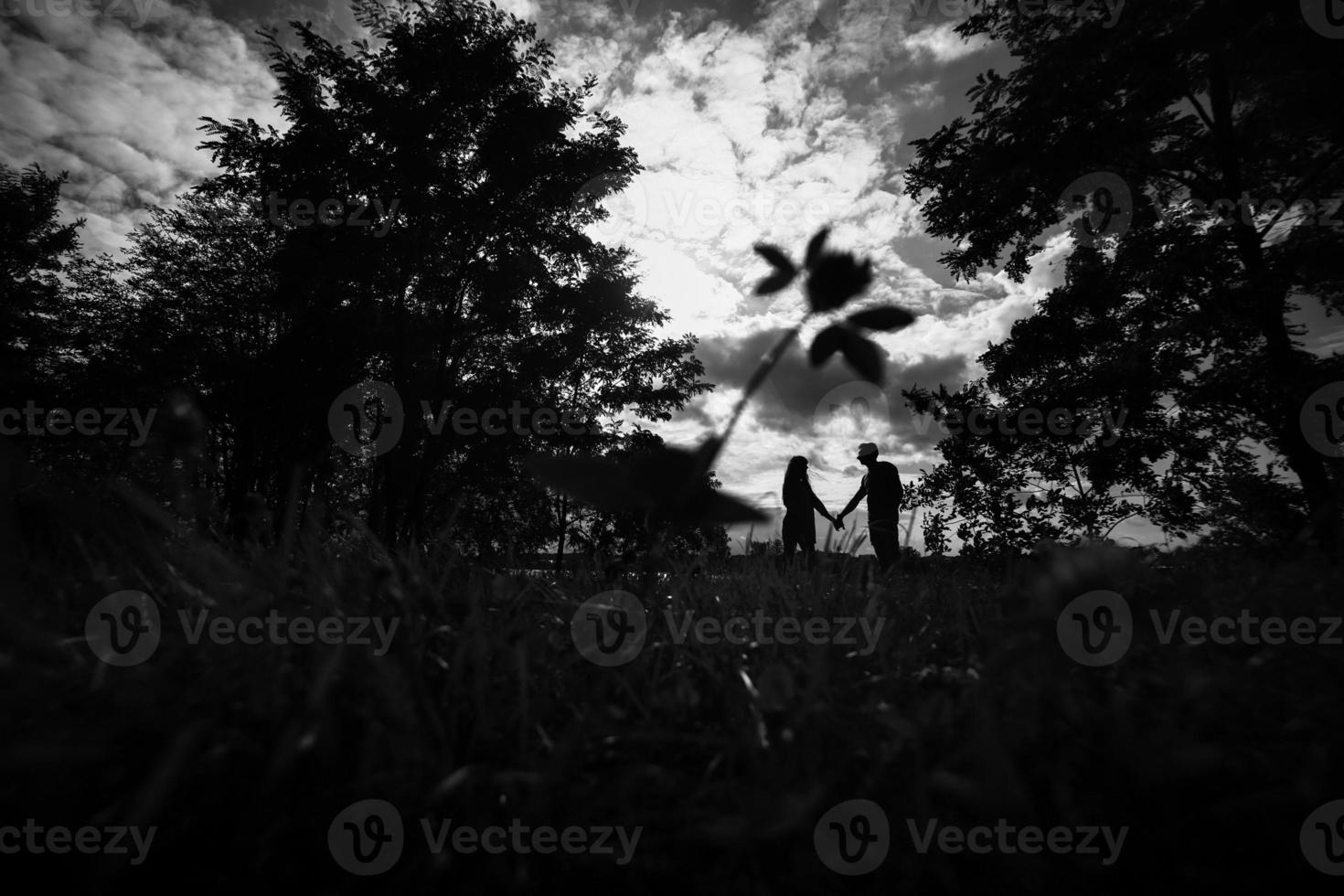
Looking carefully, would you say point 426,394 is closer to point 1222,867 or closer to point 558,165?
point 558,165

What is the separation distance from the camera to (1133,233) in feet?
38.0

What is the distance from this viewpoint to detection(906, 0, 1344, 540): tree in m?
9.97

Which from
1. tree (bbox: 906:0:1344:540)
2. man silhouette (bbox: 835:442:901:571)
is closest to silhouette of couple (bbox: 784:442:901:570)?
man silhouette (bbox: 835:442:901:571)

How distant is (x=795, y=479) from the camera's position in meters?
7.91

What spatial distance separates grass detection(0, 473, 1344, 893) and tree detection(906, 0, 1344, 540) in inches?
458

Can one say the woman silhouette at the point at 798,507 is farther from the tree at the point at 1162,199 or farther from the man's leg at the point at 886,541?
the tree at the point at 1162,199

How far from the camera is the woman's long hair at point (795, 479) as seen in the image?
777 cm

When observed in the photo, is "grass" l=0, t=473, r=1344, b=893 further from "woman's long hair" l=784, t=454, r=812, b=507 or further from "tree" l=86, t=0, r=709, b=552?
"tree" l=86, t=0, r=709, b=552

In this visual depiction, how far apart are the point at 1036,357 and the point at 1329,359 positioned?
4.18 m

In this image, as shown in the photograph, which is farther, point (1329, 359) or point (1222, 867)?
point (1329, 359)

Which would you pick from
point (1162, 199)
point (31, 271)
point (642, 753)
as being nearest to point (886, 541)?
point (642, 753)

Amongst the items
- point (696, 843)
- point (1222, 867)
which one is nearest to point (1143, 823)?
point (1222, 867)

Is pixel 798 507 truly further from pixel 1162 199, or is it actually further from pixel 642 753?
pixel 1162 199

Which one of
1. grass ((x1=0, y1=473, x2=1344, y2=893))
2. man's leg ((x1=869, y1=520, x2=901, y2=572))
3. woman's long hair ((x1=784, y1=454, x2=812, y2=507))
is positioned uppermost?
woman's long hair ((x1=784, y1=454, x2=812, y2=507))
